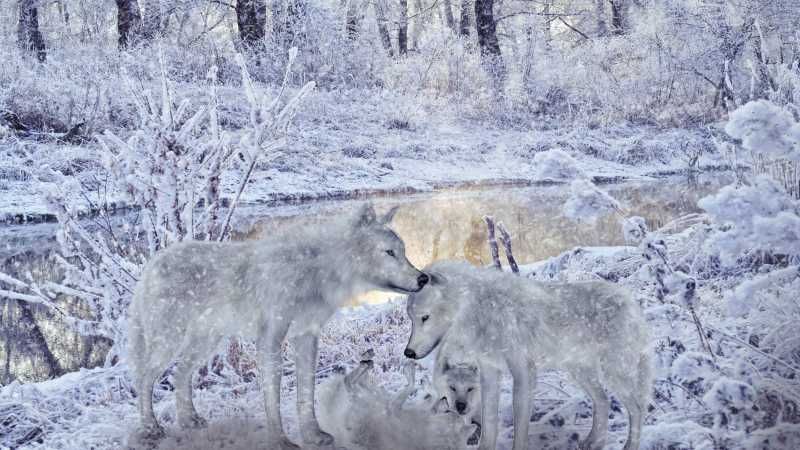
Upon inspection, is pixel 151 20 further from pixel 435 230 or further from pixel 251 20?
pixel 435 230

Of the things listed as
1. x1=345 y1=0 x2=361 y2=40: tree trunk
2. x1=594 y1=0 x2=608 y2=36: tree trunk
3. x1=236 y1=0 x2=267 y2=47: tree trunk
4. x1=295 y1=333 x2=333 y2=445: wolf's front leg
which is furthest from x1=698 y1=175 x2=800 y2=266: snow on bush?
x1=594 y1=0 x2=608 y2=36: tree trunk

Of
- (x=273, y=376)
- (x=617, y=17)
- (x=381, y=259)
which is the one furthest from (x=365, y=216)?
(x=617, y=17)

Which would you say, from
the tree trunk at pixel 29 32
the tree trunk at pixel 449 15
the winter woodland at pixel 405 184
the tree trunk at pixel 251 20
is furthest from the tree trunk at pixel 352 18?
the tree trunk at pixel 29 32

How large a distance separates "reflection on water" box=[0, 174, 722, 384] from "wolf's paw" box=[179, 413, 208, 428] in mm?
799

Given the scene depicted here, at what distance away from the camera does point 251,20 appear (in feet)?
22.5

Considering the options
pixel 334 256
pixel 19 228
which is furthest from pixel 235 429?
pixel 19 228

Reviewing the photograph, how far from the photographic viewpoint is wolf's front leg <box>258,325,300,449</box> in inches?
65.1

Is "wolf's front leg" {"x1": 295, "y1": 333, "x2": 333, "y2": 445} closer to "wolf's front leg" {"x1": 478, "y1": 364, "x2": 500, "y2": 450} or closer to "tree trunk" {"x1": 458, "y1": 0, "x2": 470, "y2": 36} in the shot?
"wolf's front leg" {"x1": 478, "y1": 364, "x2": 500, "y2": 450}

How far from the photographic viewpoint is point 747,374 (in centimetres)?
189

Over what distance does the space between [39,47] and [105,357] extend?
219 inches

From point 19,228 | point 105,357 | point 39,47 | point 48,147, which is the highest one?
point 39,47

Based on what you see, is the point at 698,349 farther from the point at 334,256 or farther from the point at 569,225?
the point at 569,225

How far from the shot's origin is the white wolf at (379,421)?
178cm

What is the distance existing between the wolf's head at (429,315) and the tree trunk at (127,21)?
5986mm
